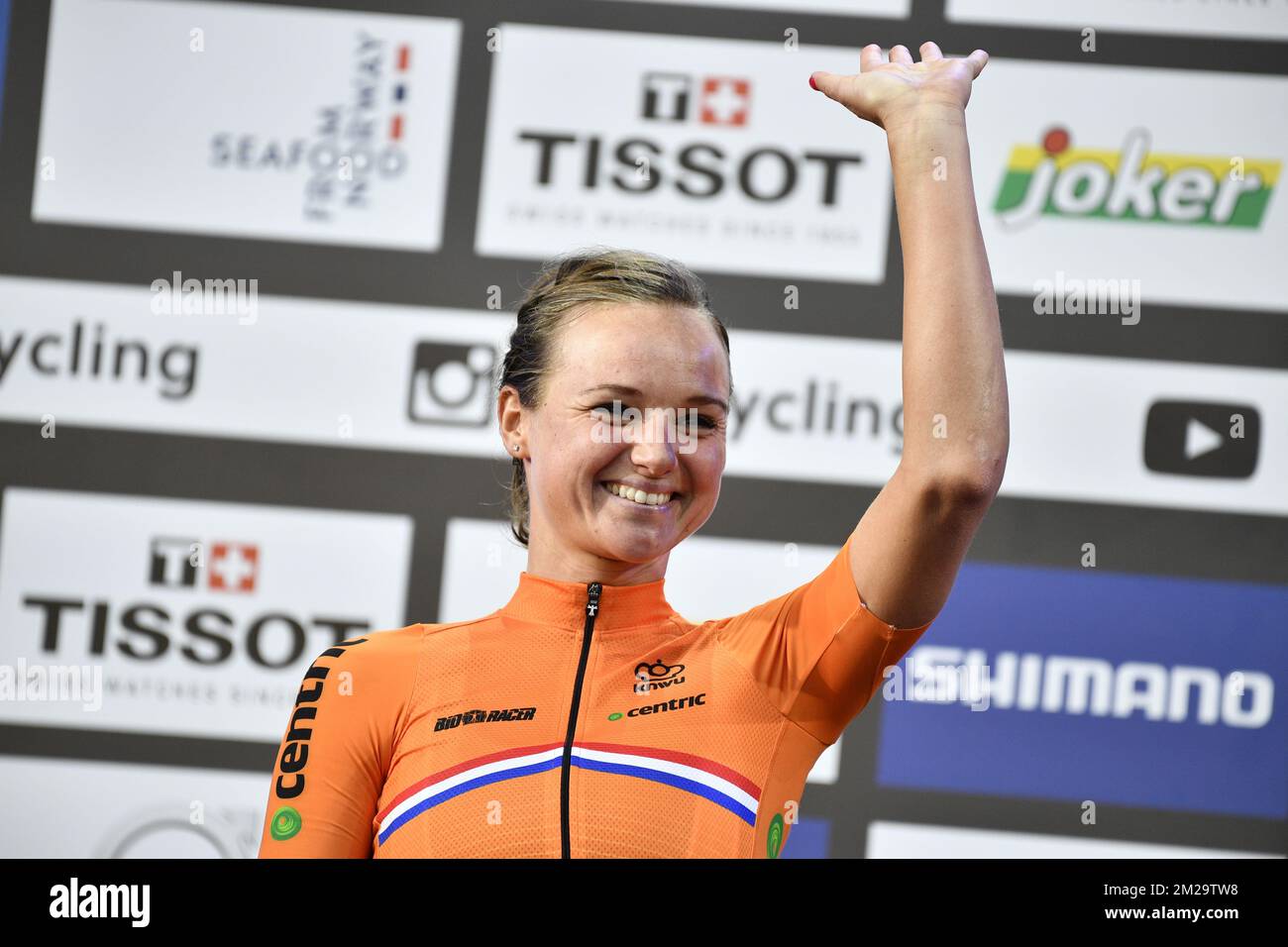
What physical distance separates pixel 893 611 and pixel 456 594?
180 centimetres

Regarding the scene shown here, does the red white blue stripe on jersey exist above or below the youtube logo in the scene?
below

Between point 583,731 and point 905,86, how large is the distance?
57cm

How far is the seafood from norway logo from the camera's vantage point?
9.02 feet

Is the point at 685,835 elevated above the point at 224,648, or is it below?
below

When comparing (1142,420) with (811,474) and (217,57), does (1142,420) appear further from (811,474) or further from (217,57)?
(217,57)

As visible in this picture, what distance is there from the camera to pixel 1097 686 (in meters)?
2.61

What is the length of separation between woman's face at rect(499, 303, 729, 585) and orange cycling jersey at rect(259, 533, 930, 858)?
0.32ft

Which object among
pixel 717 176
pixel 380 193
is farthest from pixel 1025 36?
pixel 380 193

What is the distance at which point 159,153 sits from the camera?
109 inches
